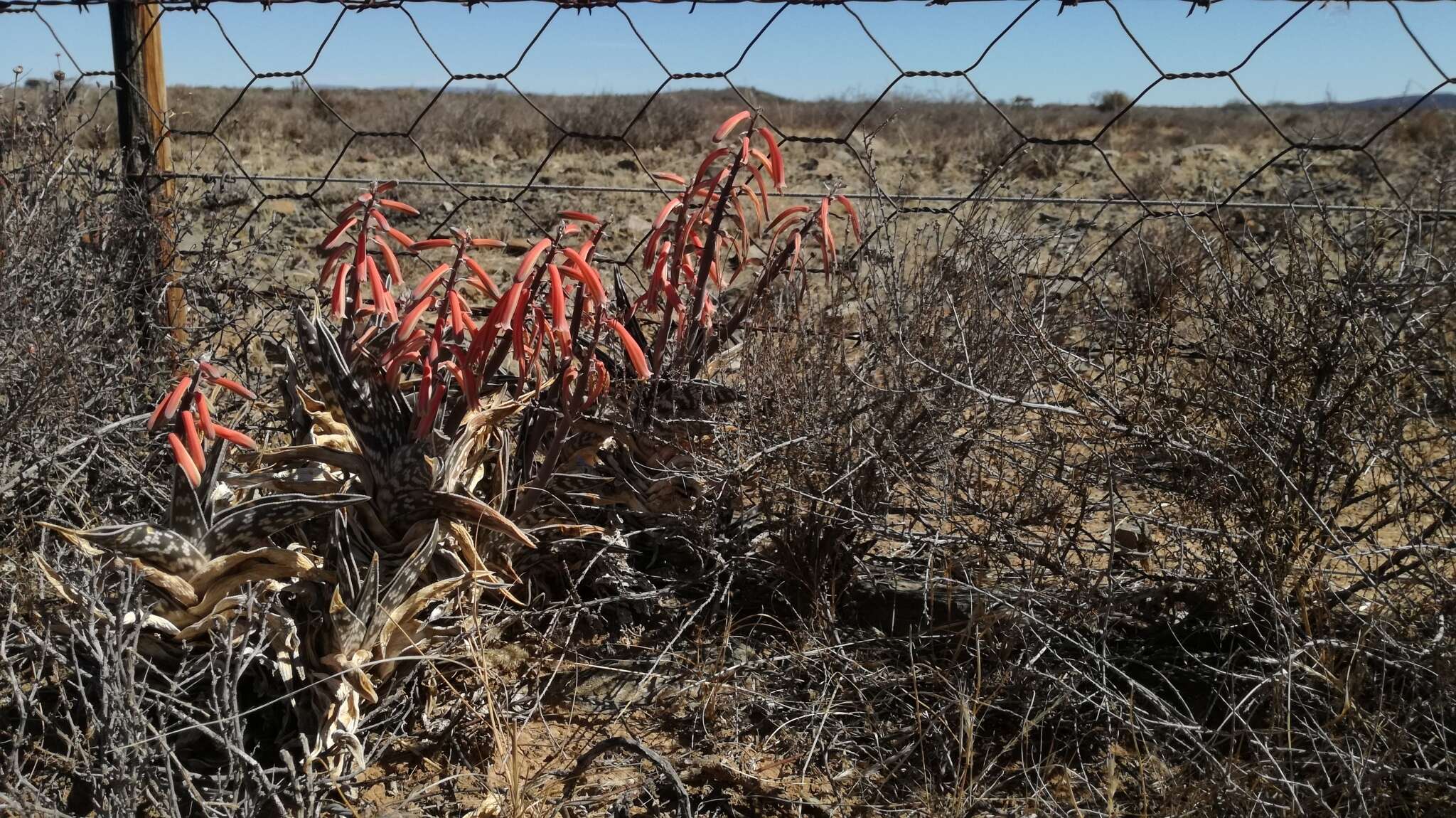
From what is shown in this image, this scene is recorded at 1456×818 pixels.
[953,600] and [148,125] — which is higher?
[148,125]

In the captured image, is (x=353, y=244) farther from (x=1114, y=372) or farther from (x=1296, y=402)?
(x=1296, y=402)

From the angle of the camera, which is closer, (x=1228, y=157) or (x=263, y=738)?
(x=263, y=738)

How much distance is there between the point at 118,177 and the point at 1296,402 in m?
2.98

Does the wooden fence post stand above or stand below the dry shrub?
above

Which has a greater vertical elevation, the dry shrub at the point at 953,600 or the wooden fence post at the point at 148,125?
the wooden fence post at the point at 148,125

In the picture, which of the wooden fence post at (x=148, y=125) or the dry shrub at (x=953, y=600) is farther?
the wooden fence post at (x=148, y=125)

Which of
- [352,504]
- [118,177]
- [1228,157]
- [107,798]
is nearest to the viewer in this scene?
[107,798]

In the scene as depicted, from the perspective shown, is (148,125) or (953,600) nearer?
(953,600)

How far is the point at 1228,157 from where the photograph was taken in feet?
46.4

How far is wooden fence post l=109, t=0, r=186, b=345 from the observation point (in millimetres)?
3055

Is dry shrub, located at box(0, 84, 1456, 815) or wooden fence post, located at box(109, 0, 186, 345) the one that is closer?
dry shrub, located at box(0, 84, 1456, 815)

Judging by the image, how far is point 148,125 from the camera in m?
3.15

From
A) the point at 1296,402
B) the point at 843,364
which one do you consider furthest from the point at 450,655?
the point at 1296,402

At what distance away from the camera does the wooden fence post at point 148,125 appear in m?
3.05
